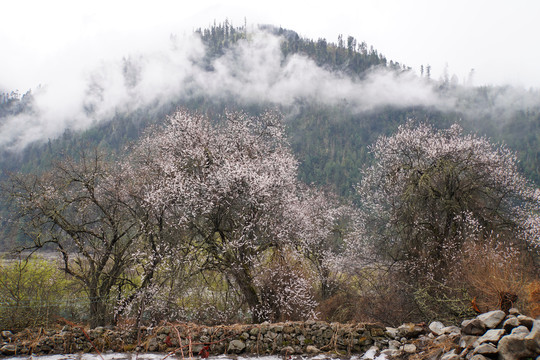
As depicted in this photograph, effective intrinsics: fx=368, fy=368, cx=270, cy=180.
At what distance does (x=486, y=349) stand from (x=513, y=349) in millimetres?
357

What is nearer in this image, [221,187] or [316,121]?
[221,187]

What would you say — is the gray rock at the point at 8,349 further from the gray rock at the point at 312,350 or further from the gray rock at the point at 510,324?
the gray rock at the point at 510,324

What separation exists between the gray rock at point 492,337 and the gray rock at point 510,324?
161 millimetres

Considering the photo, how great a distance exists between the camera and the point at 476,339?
6184 millimetres

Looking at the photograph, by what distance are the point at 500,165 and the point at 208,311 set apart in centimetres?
1531

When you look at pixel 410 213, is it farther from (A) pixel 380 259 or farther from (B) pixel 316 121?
(B) pixel 316 121

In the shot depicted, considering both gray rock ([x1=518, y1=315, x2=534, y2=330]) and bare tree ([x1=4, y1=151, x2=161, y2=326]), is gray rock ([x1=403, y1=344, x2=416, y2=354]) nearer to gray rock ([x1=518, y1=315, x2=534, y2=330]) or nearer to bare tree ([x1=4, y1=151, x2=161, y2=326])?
gray rock ([x1=518, y1=315, x2=534, y2=330])

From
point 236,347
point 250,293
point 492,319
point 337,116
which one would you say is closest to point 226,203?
point 250,293

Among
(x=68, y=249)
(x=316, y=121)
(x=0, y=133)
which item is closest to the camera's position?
(x=68, y=249)

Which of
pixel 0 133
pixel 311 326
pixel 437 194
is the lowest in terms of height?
pixel 0 133

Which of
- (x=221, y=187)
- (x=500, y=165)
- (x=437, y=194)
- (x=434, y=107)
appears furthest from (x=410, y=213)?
(x=434, y=107)

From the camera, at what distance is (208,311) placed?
1583cm

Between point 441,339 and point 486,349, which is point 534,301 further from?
point 486,349

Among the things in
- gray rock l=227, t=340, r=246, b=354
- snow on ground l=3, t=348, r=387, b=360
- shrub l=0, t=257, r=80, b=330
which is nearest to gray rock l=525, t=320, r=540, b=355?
snow on ground l=3, t=348, r=387, b=360
